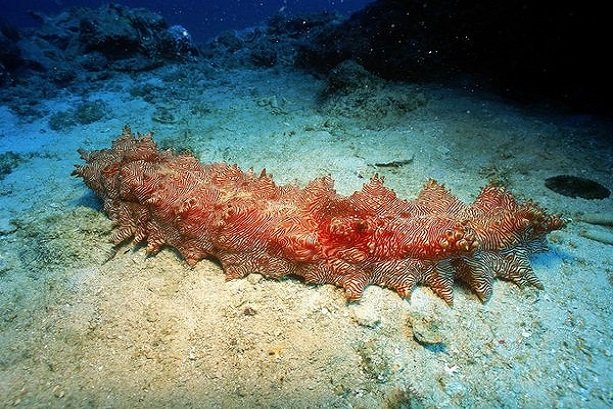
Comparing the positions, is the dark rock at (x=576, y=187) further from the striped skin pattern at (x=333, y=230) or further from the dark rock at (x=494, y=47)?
the dark rock at (x=494, y=47)

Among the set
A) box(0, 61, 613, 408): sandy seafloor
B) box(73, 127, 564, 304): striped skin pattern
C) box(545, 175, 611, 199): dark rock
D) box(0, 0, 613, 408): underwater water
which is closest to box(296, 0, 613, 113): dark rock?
box(0, 0, 613, 408): underwater water

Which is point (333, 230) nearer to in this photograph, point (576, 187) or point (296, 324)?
point (296, 324)

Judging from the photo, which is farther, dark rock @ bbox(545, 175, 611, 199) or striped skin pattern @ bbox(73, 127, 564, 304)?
dark rock @ bbox(545, 175, 611, 199)

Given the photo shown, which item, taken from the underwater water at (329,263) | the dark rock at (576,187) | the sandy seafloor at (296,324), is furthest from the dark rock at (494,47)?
the dark rock at (576,187)

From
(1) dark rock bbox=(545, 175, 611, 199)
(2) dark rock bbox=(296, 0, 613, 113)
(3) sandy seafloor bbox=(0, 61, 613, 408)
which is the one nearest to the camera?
(3) sandy seafloor bbox=(0, 61, 613, 408)

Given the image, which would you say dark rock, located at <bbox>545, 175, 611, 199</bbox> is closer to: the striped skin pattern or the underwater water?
the underwater water

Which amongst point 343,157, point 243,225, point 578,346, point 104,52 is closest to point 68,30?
Result: point 104,52

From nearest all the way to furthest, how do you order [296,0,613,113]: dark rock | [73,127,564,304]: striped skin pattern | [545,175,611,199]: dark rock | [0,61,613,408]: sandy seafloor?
[0,61,613,408]: sandy seafloor < [73,127,564,304]: striped skin pattern < [545,175,611,199]: dark rock < [296,0,613,113]: dark rock
